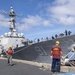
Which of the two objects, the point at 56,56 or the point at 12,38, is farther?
the point at 12,38

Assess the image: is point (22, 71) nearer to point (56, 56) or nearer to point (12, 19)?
point (56, 56)

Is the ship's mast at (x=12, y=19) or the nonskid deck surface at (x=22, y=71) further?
the ship's mast at (x=12, y=19)

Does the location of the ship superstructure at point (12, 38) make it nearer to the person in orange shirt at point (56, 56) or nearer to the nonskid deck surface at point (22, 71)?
the nonskid deck surface at point (22, 71)

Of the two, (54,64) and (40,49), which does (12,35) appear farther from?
(54,64)

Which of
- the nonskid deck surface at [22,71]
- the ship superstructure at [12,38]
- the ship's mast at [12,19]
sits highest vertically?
the ship's mast at [12,19]

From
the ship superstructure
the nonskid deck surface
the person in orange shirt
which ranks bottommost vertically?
the nonskid deck surface

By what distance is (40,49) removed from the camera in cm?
3083

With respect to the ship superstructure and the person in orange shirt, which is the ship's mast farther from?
the person in orange shirt

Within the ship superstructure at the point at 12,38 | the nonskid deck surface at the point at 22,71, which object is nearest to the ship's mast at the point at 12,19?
the ship superstructure at the point at 12,38

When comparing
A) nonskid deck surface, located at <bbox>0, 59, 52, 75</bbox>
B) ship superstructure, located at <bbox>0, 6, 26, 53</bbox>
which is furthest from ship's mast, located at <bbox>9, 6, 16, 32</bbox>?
nonskid deck surface, located at <bbox>0, 59, 52, 75</bbox>

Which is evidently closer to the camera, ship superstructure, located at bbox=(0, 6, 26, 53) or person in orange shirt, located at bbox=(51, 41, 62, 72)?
person in orange shirt, located at bbox=(51, 41, 62, 72)

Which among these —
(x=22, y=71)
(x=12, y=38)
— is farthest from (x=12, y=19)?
(x=22, y=71)

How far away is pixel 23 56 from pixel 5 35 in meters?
10.8

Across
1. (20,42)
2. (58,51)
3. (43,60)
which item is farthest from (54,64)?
(20,42)
